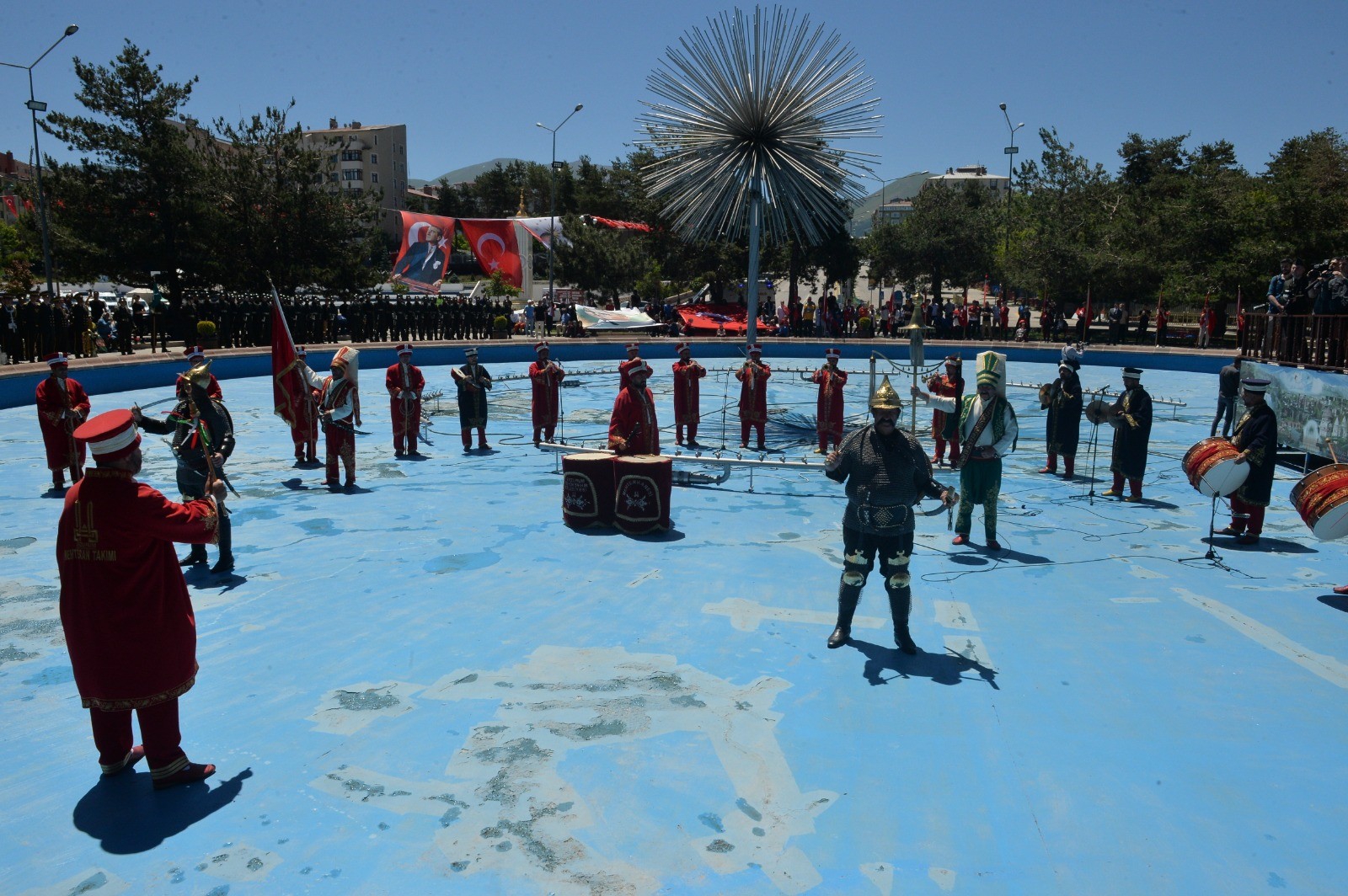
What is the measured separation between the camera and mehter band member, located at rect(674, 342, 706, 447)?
1606 centimetres

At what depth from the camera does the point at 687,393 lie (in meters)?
16.3

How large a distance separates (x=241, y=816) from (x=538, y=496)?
25.0 ft

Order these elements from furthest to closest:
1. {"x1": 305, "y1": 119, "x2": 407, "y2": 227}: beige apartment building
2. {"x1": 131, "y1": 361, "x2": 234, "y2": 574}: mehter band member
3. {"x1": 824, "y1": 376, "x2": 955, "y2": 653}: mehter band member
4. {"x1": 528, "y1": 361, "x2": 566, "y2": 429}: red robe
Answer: {"x1": 305, "y1": 119, "x2": 407, "y2": 227}: beige apartment building → {"x1": 528, "y1": 361, "x2": 566, "y2": 429}: red robe → {"x1": 131, "y1": 361, "x2": 234, "y2": 574}: mehter band member → {"x1": 824, "y1": 376, "x2": 955, "y2": 653}: mehter band member

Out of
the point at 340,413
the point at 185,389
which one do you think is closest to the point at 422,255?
the point at 340,413

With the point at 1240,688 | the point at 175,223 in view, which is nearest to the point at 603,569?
the point at 1240,688

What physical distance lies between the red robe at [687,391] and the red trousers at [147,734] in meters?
11.4

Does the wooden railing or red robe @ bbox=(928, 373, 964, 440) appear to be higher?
the wooden railing

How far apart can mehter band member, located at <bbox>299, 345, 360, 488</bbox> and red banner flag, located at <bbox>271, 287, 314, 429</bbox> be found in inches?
48.9

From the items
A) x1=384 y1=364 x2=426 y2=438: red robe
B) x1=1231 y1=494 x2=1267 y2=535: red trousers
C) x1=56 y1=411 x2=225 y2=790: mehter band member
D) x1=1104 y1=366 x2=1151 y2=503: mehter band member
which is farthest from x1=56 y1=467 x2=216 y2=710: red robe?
x1=1104 y1=366 x2=1151 y2=503: mehter band member

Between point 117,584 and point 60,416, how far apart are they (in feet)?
28.6

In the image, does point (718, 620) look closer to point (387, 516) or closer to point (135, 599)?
point (135, 599)

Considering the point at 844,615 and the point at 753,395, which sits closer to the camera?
the point at 844,615

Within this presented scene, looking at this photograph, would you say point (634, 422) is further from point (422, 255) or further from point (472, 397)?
point (422, 255)

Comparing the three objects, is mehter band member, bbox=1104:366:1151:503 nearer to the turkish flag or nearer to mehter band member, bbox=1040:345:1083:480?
mehter band member, bbox=1040:345:1083:480
